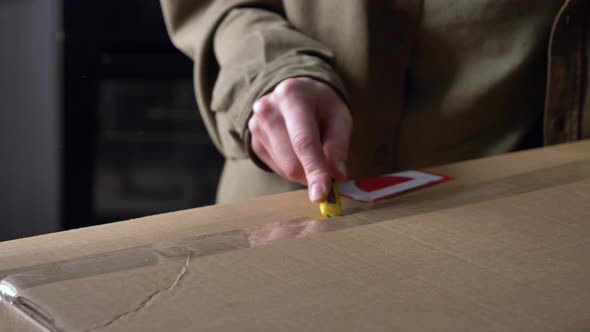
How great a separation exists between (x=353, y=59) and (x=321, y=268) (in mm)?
466

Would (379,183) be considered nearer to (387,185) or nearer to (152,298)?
(387,185)

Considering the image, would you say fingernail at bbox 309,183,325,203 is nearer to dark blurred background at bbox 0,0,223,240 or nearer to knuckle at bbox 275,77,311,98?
knuckle at bbox 275,77,311,98

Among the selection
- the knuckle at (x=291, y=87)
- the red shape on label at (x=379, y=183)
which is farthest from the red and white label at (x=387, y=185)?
the knuckle at (x=291, y=87)

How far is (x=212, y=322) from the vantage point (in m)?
0.34

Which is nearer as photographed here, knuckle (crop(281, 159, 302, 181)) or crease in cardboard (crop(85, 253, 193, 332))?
crease in cardboard (crop(85, 253, 193, 332))

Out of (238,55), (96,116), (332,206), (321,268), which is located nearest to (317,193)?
(332,206)

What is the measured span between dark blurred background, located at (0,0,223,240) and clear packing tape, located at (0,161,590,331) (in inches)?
54.0

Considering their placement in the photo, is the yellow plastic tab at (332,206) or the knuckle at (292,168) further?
the knuckle at (292,168)

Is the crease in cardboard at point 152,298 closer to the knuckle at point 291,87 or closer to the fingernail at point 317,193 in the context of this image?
the fingernail at point 317,193

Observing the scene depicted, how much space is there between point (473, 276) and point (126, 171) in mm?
1659

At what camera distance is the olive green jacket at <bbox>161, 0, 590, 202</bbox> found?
2.63ft

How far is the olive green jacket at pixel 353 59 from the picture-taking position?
0.80 metres

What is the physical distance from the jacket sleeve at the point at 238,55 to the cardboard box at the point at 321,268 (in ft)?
0.68

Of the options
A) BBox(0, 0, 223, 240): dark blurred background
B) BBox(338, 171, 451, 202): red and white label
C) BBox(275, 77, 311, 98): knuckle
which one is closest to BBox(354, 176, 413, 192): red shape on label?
BBox(338, 171, 451, 202): red and white label
